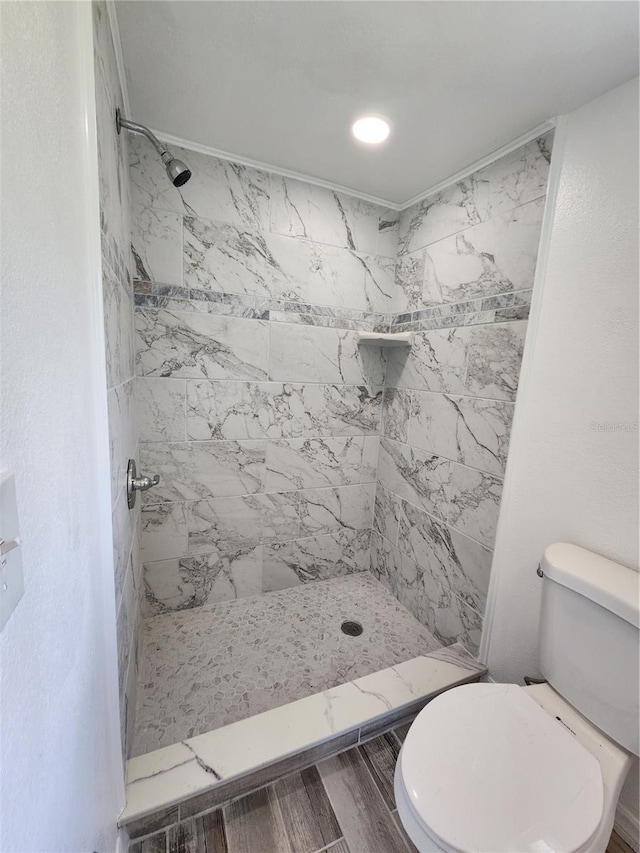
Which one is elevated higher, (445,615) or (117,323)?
(117,323)

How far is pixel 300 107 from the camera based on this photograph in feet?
4.06

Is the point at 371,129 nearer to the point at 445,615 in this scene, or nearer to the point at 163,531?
the point at 163,531

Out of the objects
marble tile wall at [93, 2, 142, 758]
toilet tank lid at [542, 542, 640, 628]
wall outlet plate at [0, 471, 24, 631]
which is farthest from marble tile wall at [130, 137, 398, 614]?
wall outlet plate at [0, 471, 24, 631]

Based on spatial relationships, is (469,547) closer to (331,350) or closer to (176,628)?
(331,350)

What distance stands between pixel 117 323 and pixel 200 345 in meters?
0.61

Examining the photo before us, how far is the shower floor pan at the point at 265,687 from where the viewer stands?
1.07 metres

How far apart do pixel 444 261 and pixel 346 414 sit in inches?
36.1

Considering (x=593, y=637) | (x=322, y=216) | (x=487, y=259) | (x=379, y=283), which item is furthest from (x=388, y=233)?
(x=593, y=637)

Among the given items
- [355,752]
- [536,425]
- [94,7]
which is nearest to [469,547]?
[536,425]

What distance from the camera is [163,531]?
5.65 feet

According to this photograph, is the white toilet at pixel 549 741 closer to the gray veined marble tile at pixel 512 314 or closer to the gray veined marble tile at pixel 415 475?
the gray veined marble tile at pixel 415 475

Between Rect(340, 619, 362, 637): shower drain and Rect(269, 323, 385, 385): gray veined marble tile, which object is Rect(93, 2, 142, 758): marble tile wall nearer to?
Rect(269, 323, 385, 385): gray veined marble tile

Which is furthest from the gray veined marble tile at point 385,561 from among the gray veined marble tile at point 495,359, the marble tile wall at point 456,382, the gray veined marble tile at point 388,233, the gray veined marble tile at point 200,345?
the gray veined marble tile at point 388,233

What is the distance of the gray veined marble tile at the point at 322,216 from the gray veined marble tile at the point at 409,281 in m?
0.19
